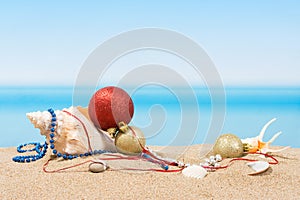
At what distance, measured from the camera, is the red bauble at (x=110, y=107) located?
341cm

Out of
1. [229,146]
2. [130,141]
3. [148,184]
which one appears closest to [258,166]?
[229,146]

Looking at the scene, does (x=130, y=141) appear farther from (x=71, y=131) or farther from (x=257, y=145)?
(x=257, y=145)

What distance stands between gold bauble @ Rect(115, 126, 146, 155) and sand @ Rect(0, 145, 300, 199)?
1.41 ft

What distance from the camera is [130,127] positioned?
11.6 ft

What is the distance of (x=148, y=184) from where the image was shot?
2.79 metres

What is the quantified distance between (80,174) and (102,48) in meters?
1.51

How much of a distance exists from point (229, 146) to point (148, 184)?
1.17 m

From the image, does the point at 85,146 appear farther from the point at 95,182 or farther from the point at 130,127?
the point at 95,182

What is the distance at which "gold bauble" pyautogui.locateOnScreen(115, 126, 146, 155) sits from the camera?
11.4ft

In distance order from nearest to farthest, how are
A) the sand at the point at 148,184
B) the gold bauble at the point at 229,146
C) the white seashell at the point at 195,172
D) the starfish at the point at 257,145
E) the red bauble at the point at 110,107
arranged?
1. the sand at the point at 148,184
2. the white seashell at the point at 195,172
3. the red bauble at the point at 110,107
4. the gold bauble at the point at 229,146
5. the starfish at the point at 257,145

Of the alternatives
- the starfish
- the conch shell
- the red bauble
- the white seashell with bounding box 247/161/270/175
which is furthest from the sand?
the red bauble

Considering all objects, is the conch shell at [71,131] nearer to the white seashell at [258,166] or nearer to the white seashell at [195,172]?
the white seashell at [195,172]

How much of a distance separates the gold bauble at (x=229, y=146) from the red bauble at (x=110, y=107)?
99cm

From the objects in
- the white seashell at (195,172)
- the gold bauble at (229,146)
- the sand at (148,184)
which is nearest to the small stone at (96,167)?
the sand at (148,184)
